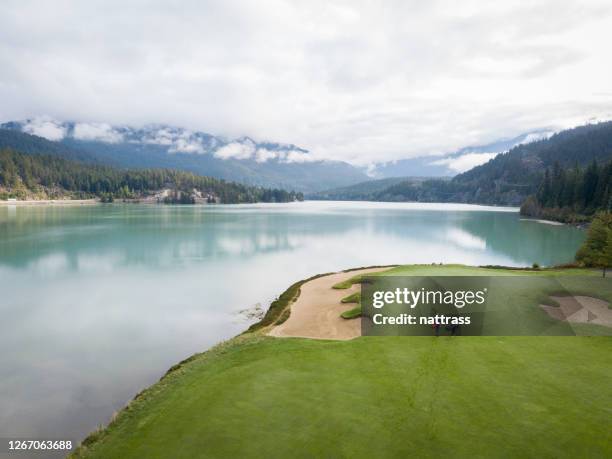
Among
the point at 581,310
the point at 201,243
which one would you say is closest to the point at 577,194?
the point at 201,243

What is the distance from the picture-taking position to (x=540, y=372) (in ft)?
46.2

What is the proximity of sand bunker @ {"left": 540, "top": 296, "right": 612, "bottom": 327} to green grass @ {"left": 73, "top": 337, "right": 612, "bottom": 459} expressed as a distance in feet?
9.29

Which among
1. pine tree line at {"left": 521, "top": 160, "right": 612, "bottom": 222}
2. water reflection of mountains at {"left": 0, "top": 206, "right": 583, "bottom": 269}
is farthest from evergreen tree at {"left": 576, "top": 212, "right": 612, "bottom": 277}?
pine tree line at {"left": 521, "top": 160, "right": 612, "bottom": 222}

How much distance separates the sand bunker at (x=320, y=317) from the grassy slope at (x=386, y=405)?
4745mm

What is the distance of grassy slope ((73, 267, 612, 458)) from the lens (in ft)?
33.4

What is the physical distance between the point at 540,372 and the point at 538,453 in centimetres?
524

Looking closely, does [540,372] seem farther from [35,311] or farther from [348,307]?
[35,311]

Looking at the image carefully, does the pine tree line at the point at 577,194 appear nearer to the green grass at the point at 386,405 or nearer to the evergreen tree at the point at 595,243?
the evergreen tree at the point at 595,243

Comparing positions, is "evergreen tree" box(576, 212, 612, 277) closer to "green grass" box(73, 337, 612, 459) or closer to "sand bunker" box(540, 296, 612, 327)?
"sand bunker" box(540, 296, 612, 327)

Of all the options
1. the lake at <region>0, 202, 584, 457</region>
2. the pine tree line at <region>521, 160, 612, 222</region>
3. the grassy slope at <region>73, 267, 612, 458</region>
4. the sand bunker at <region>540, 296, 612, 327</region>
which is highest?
the pine tree line at <region>521, 160, 612, 222</region>

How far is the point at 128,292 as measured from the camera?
35875 mm

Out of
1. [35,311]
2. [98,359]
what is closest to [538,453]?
[98,359]

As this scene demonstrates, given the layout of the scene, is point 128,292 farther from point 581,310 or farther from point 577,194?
point 577,194

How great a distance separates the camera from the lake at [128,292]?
57.4 feet
